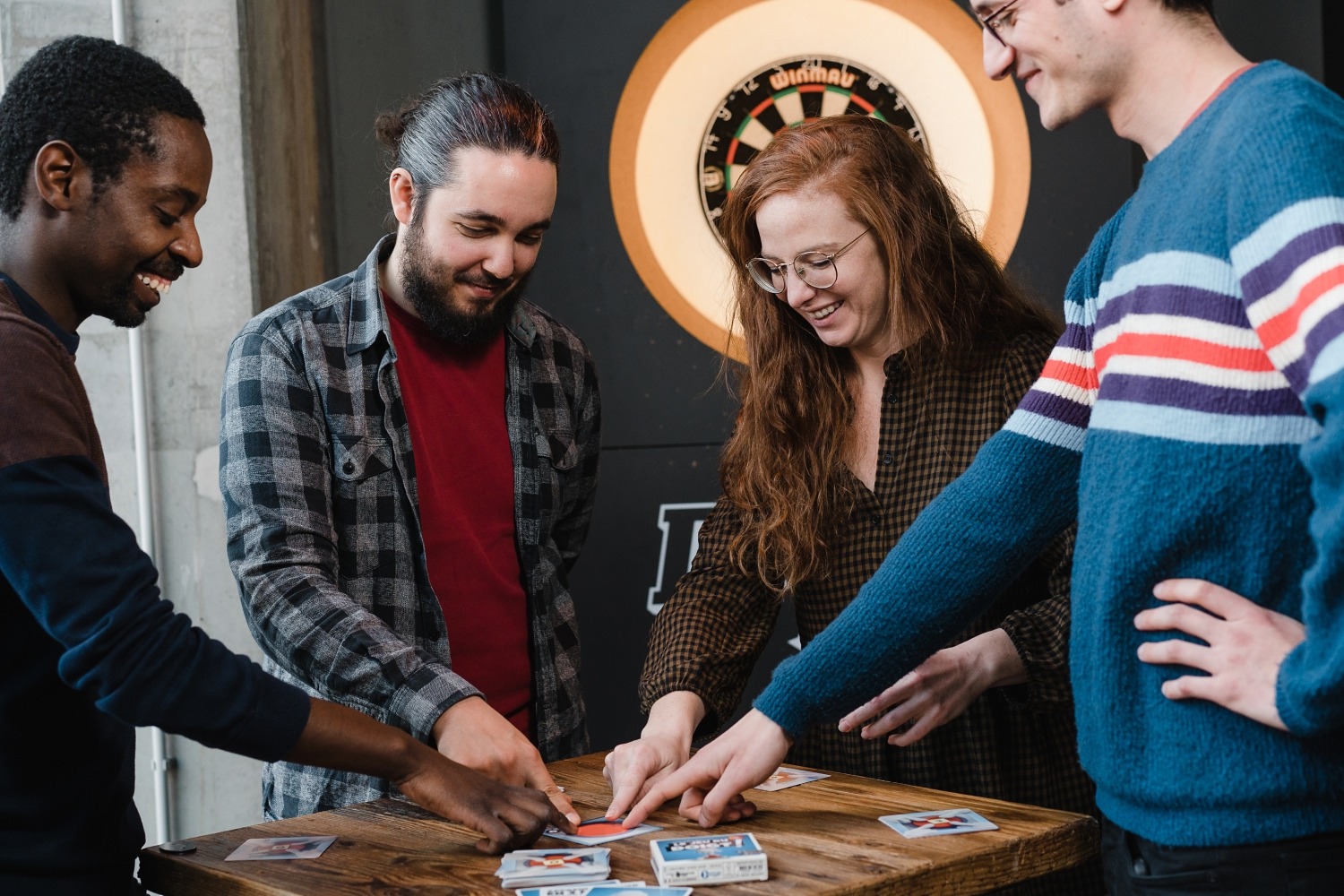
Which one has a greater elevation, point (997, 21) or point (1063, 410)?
point (997, 21)

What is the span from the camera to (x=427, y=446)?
217 cm

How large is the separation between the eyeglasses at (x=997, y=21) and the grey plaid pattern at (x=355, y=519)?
42.3 inches

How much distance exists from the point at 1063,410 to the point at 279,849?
1085mm

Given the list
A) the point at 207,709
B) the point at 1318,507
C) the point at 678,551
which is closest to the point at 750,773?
the point at 207,709

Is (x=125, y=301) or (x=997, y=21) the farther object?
(x=125, y=301)

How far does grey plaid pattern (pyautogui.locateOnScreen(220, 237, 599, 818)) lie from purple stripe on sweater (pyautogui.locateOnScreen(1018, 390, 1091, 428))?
2.81ft

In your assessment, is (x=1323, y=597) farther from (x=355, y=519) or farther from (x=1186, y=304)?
(x=355, y=519)

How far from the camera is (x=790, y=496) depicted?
2.04 metres

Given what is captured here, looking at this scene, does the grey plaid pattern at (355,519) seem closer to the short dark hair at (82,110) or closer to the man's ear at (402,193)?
the man's ear at (402,193)

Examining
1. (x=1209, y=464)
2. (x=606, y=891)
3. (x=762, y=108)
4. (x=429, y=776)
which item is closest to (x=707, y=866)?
(x=606, y=891)

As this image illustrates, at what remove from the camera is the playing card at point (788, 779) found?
1.77 meters

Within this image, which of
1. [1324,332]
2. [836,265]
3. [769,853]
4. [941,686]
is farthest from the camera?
[836,265]

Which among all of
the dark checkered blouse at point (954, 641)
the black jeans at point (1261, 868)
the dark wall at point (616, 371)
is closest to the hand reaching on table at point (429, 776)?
the dark checkered blouse at point (954, 641)

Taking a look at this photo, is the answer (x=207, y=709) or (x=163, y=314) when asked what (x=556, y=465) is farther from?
(x=163, y=314)
